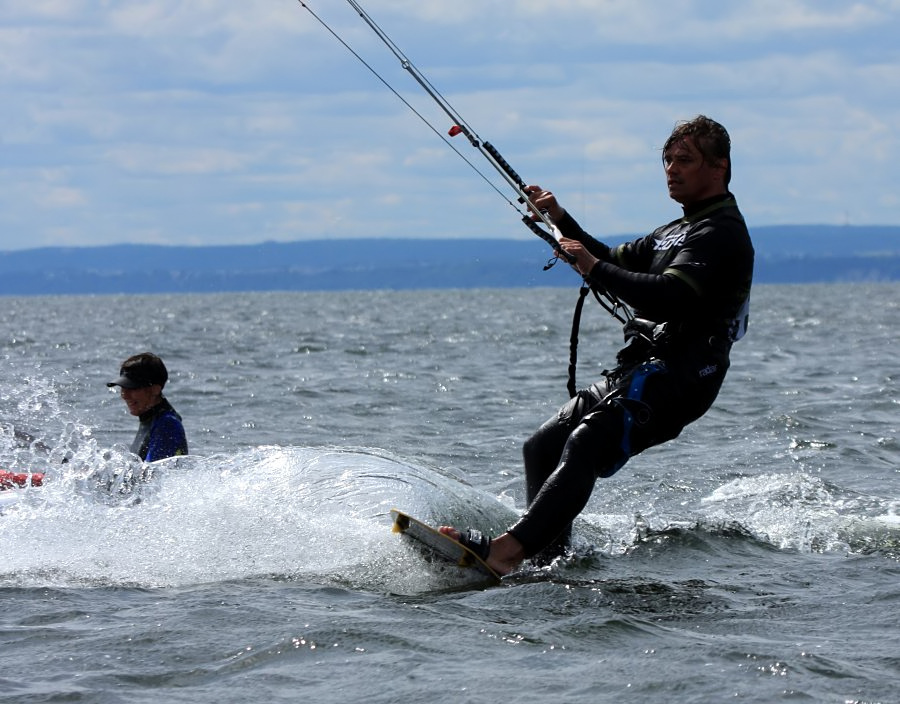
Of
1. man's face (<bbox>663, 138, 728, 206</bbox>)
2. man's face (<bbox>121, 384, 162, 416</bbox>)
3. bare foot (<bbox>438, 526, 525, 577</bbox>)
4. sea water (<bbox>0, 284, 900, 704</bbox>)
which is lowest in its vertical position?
sea water (<bbox>0, 284, 900, 704</bbox>)

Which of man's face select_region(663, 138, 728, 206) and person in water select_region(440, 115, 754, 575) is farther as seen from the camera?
man's face select_region(663, 138, 728, 206)

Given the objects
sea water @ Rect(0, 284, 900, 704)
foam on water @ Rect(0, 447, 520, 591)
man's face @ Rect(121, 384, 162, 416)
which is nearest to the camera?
sea water @ Rect(0, 284, 900, 704)

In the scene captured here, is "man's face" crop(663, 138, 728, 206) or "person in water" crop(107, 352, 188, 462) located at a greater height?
"man's face" crop(663, 138, 728, 206)

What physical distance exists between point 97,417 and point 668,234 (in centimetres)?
981

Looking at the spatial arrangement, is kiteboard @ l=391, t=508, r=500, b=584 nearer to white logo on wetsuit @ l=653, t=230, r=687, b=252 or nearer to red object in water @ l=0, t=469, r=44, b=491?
white logo on wetsuit @ l=653, t=230, r=687, b=252

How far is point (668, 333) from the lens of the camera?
660 centimetres

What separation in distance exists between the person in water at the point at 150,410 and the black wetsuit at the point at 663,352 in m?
2.76

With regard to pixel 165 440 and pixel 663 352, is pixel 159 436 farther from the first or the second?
pixel 663 352

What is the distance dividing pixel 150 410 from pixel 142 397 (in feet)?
0.37

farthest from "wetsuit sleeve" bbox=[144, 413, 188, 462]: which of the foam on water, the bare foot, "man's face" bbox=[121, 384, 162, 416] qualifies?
the bare foot

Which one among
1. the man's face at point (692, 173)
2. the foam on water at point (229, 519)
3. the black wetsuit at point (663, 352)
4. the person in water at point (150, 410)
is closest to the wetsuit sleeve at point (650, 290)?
the black wetsuit at point (663, 352)

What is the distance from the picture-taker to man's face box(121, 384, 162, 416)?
8.46 metres

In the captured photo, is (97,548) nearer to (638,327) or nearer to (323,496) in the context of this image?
(323,496)

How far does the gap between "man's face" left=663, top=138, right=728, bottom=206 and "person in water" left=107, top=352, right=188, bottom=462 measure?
11.6 ft
